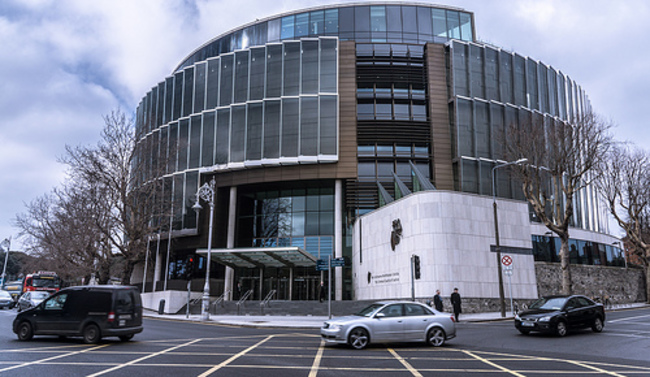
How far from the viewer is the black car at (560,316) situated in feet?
52.1

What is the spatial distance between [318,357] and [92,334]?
706 centimetres

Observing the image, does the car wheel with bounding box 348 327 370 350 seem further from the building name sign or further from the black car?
the building name sign

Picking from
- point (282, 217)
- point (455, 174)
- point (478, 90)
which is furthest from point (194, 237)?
point (478, 90)

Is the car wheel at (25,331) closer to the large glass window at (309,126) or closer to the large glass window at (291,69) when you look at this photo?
the large glass window at (309,126)

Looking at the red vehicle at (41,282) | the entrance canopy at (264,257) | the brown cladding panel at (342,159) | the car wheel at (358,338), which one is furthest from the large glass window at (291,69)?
the car wheel at (358,338)

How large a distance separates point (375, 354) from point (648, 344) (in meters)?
8.23

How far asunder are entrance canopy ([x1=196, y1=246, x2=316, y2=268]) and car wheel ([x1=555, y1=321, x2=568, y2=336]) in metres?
21.2

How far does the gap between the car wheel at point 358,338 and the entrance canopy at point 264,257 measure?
2163cm

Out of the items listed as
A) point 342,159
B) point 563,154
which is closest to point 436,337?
point 563,154

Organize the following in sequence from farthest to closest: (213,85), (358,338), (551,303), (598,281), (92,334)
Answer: (213,85)
(598,281)
(551,303)
(92,334)
(358,338)

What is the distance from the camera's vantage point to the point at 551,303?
16.8 meters

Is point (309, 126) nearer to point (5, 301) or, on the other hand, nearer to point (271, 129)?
point (271, 129)

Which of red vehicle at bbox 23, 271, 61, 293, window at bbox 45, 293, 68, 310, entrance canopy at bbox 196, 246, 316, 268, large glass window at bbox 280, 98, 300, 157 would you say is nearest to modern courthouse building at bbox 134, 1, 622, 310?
large glass window at bbox 280, 98, 300, 157

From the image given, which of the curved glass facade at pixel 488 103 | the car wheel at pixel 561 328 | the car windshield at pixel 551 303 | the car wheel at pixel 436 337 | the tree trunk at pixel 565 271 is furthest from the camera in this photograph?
the curved glass facade at pixel 488 103
